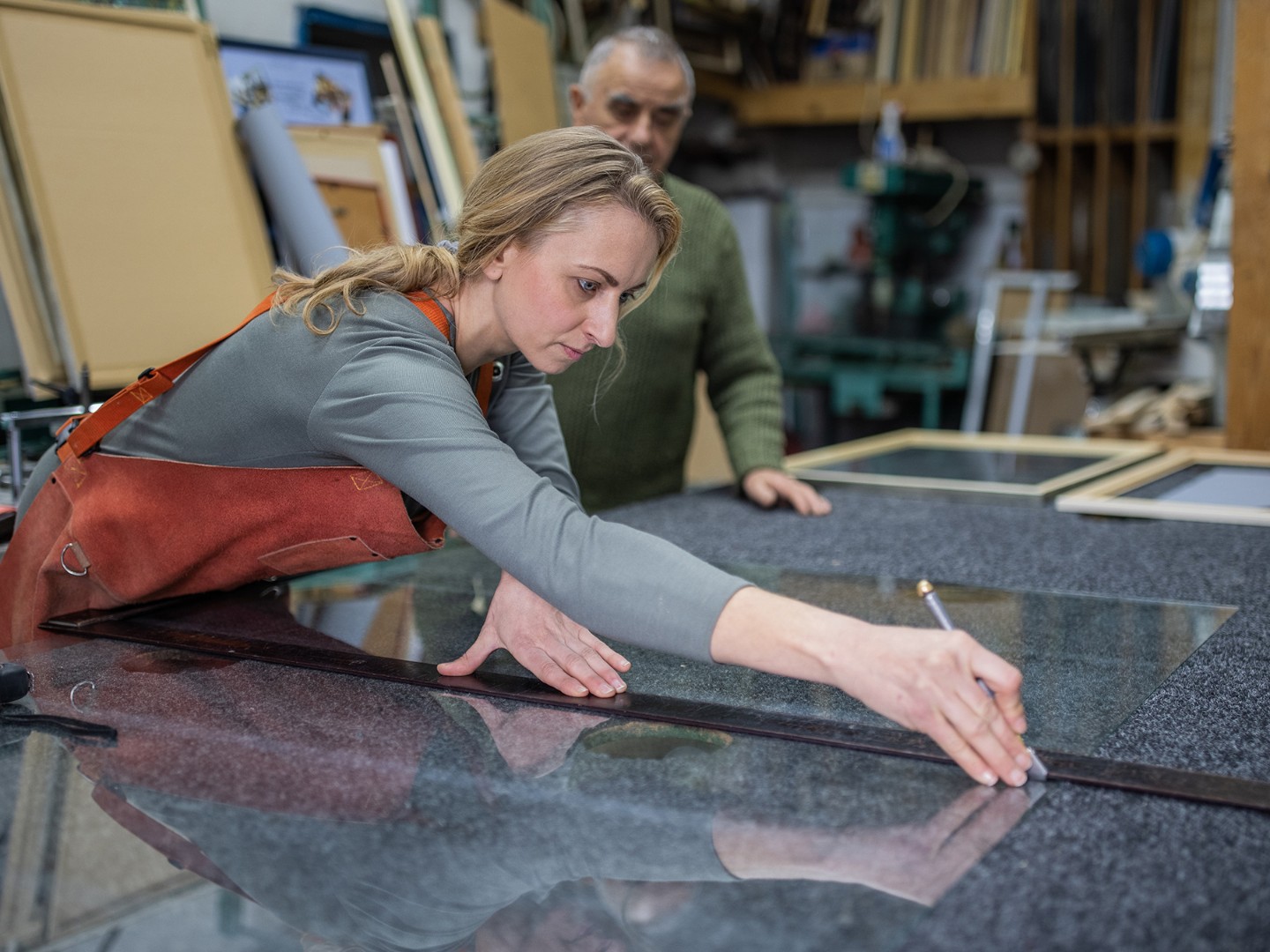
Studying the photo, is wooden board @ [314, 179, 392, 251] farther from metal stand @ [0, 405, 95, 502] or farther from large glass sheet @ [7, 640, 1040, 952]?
large glass sheet @ [7, 640, 1040, 952]

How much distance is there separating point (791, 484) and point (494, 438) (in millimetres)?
1075

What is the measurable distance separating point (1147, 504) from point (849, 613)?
2.69ft

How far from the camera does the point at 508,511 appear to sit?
3.03 ft

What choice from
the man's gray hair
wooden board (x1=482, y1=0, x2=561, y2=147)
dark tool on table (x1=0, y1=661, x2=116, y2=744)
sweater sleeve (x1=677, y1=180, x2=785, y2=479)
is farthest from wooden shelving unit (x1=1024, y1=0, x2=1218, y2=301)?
dark tool on table (x1=0, y1=661, x2=116, y2=744)

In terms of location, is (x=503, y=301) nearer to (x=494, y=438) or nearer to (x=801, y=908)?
(x=494, y=438)

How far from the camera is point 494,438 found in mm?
973

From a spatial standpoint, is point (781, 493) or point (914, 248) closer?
point (781, 493)

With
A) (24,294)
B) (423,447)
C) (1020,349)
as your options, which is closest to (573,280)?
(423,447)

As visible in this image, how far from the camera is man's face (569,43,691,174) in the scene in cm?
198

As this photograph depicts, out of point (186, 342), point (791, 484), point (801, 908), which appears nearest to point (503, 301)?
point (801, 908)

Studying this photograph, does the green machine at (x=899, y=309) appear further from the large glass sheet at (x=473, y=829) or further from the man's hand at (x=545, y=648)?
the large glass sheet at (x=473, y=829)

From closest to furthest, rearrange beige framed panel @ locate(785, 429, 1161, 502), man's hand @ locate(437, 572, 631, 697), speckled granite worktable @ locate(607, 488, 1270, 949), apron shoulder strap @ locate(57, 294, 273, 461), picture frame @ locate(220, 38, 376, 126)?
speckled granite worktable @ locate(607, 488, 1270, 949) < man's hand @ locate(437, 572, 631, 697) < apron shoulder strap @ locate(57, 294, 273, 461) < beige framed panel @ locate(785, 429, 1161, 502) < picture frame @ locate(220, 38, 376, 126)

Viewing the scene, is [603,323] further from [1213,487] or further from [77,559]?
[1213,487]

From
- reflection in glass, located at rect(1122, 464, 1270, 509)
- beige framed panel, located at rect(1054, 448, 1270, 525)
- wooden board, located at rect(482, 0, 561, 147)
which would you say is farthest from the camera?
wooden board, located at rect(482, 0, 561, 147)
